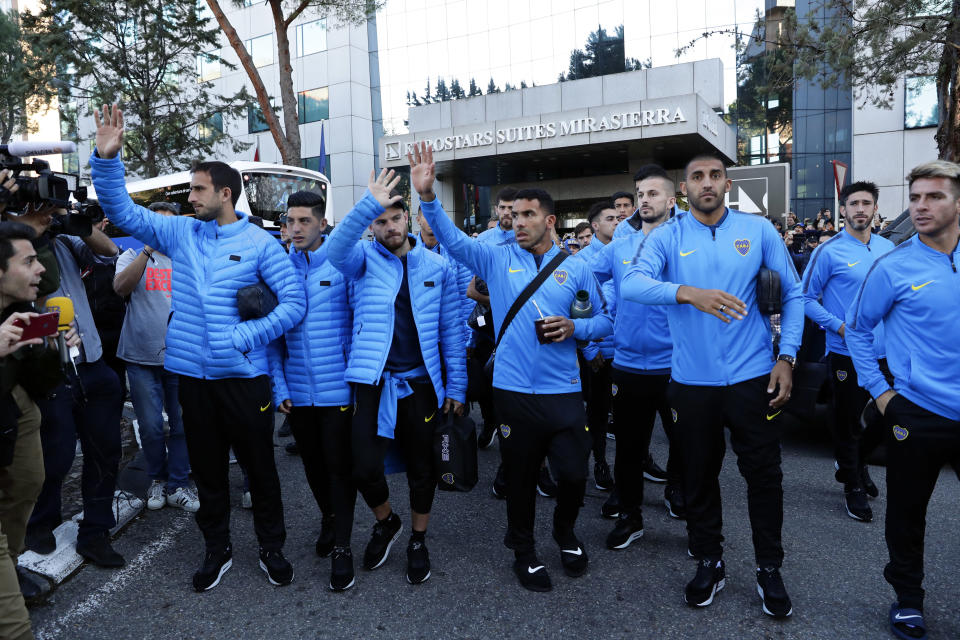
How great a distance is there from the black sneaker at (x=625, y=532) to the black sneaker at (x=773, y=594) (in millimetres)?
881

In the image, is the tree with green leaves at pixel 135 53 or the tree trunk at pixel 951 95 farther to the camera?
the tree with green leaves at pixel 135 53

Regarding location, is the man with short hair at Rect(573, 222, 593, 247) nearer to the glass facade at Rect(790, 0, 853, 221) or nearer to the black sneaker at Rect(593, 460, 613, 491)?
the black sneaker at Rect(593, 460, 613, 491)

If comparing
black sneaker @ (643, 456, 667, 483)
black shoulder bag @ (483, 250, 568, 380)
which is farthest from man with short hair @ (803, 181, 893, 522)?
black shoulder bag @ (483, 250, 568, 380)

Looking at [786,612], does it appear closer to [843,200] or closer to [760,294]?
[760,294]

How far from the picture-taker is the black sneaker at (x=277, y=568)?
354 cm

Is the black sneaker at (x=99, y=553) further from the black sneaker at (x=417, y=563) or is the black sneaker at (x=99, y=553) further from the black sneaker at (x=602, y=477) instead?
the black sneaker at (x=602, y=477)

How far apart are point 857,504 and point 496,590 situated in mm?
2492

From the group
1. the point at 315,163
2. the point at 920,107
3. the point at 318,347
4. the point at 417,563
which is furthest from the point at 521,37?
the point at 417,563

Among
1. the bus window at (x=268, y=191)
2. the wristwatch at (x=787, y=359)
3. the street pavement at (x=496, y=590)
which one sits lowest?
the street pavement at (x=496, y=590)

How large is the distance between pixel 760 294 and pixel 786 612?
4.84ft

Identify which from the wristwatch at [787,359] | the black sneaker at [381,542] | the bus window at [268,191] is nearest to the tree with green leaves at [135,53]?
the bus window at [268,191]

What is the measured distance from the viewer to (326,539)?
12.8 ft

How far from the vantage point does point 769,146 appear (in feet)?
86.1

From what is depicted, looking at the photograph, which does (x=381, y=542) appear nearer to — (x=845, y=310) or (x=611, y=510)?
(x=611, y=510)
